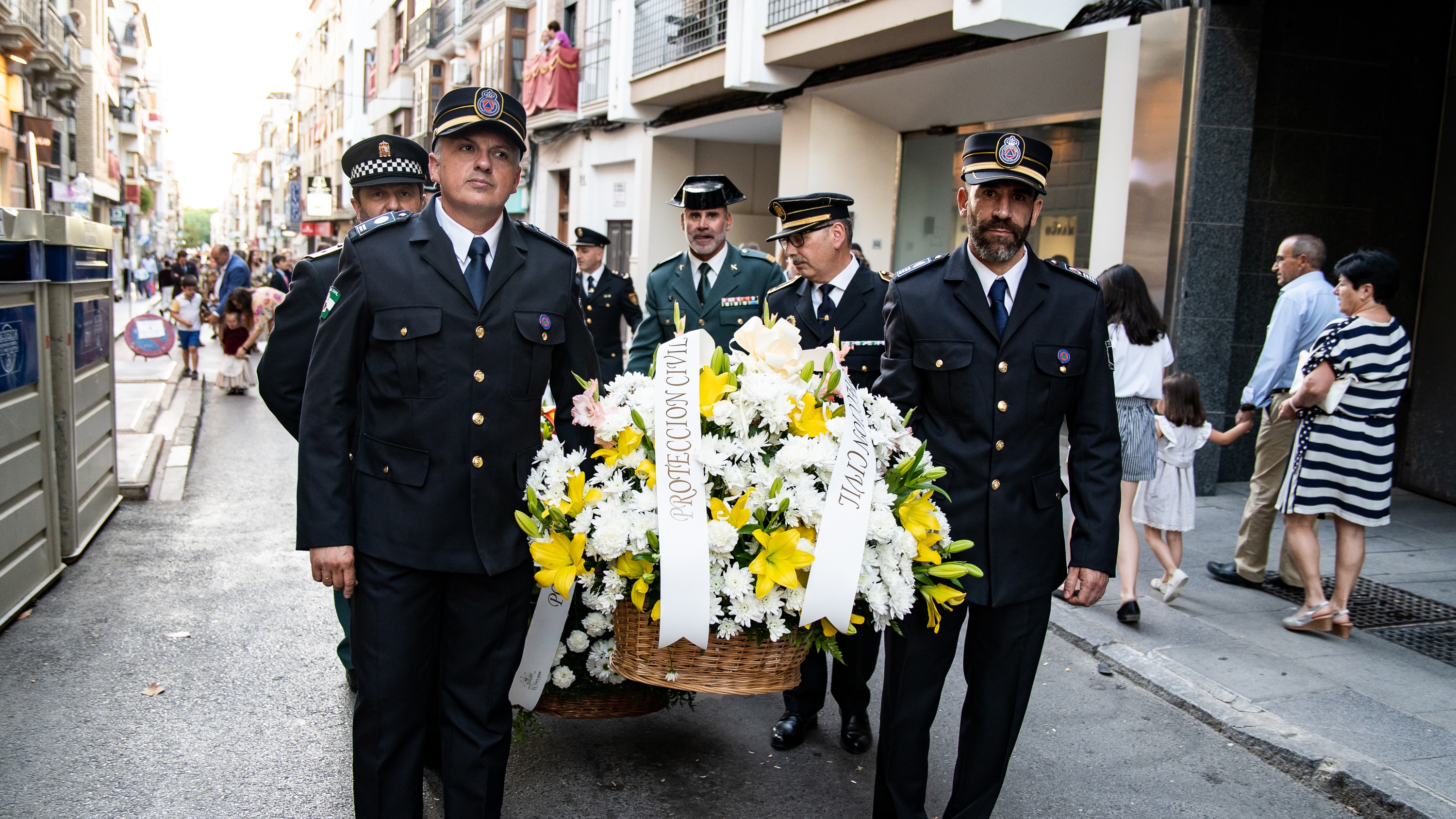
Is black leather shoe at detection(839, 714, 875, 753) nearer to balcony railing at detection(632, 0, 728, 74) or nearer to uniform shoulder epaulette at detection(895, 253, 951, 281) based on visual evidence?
uniform shoulder epaulette at detection(895, 253, 951, 281)

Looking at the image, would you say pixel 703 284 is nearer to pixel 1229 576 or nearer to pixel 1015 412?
pixel 1015 412

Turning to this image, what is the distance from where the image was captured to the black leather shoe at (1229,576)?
6.78 m

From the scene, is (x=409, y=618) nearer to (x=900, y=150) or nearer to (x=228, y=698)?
(x=228, y=698)

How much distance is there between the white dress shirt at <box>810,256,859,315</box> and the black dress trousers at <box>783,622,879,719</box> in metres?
1.39

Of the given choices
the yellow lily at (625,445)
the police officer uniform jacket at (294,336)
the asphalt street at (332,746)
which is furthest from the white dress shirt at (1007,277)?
the police officer uniform jacket at (294,336)

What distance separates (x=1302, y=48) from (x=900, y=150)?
21.4ft

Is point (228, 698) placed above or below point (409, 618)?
below

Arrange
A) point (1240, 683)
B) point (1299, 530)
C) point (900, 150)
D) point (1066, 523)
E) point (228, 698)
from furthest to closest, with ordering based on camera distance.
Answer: point (900, 150)
point (1066, 523)
point (1299, 530)
point (1240, 683)
point (228, 698)

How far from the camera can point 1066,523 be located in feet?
27.7

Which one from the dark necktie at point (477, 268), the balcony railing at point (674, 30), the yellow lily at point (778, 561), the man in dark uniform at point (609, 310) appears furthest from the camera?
the balcony railing at point (674, 30)

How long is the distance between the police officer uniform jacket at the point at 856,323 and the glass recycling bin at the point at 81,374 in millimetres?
4476

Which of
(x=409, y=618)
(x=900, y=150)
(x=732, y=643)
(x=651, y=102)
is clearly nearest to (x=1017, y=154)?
(x=732, y=643)

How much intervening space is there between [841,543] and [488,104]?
5.26ft

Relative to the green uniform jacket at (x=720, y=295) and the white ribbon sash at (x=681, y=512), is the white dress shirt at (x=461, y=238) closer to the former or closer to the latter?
the white ribbon sash at (x=681, y=512)
